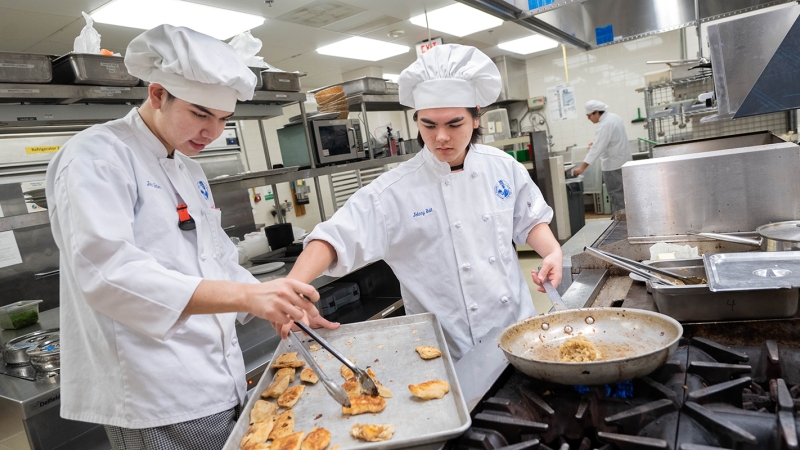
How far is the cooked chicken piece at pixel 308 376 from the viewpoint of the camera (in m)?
1.20

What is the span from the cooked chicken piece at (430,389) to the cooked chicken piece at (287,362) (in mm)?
389

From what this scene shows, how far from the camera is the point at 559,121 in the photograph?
934 cm

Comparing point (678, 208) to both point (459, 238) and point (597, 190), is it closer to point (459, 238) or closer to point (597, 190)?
point (459, 238)

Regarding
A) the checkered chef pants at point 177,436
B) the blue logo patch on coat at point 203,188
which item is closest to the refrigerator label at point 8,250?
the blue logo patch on coat at point 203,188

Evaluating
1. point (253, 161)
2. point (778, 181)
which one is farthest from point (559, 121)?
point (778, 181)

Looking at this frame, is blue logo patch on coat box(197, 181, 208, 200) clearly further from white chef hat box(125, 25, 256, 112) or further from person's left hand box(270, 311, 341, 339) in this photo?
person's left hand box(270, 311, 341, 339)

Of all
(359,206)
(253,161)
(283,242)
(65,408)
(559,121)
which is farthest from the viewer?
(559,121)

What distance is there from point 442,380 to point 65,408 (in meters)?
1.06

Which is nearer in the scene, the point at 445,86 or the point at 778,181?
the point at 445,86

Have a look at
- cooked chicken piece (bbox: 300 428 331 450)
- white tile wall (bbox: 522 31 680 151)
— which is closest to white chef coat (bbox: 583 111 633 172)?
white tile wall (bbox: 522 31 680 151)

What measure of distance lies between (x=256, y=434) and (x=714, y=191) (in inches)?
80.1

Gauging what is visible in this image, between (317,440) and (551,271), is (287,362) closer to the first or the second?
(317,440)

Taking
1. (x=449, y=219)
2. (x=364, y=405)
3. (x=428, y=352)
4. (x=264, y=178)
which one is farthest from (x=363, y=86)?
(x=364, y=405)

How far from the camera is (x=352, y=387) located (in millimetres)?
1125
